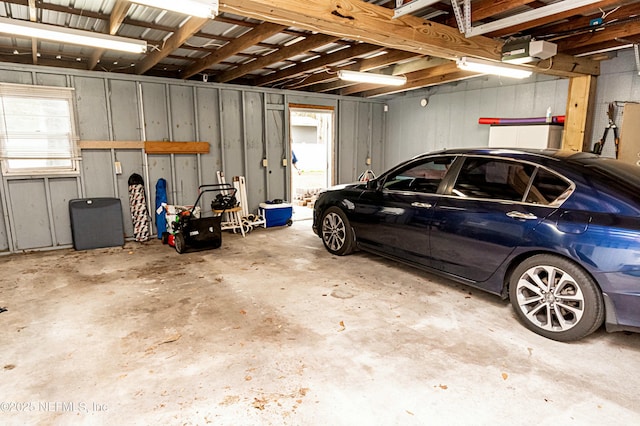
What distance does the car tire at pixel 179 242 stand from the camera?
16.5 ft

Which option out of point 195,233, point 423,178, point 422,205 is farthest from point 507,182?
point 195,233

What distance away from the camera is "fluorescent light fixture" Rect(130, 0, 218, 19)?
2357mm

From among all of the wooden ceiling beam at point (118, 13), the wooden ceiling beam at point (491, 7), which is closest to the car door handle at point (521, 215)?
the wooden ceiling beam at point (491, 7)

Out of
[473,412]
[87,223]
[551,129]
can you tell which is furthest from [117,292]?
[551,129]

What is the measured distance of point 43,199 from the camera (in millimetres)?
5254

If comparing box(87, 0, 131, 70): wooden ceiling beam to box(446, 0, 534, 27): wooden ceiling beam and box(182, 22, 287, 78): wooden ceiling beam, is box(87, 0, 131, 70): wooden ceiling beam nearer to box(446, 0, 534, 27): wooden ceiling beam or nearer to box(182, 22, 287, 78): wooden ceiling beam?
box(182, 22, 287, 78): wooden ceiling beam

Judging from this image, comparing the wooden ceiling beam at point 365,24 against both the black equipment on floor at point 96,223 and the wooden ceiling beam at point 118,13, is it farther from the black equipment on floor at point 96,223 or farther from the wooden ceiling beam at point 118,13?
the black equipment on floor at point 96,223

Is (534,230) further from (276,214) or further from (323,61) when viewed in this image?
(276,214)

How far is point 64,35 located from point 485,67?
4474mm

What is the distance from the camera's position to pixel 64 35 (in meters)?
3.47

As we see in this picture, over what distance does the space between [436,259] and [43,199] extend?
5.51 metres

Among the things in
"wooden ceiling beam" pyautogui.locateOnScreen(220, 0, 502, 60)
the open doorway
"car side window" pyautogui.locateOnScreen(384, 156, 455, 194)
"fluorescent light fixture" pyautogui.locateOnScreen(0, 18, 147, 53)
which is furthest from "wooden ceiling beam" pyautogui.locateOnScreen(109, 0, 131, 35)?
the open doorway

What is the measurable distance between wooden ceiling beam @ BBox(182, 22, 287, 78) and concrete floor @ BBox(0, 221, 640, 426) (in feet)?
8.61

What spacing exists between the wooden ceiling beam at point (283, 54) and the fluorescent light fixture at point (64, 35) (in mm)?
1674
